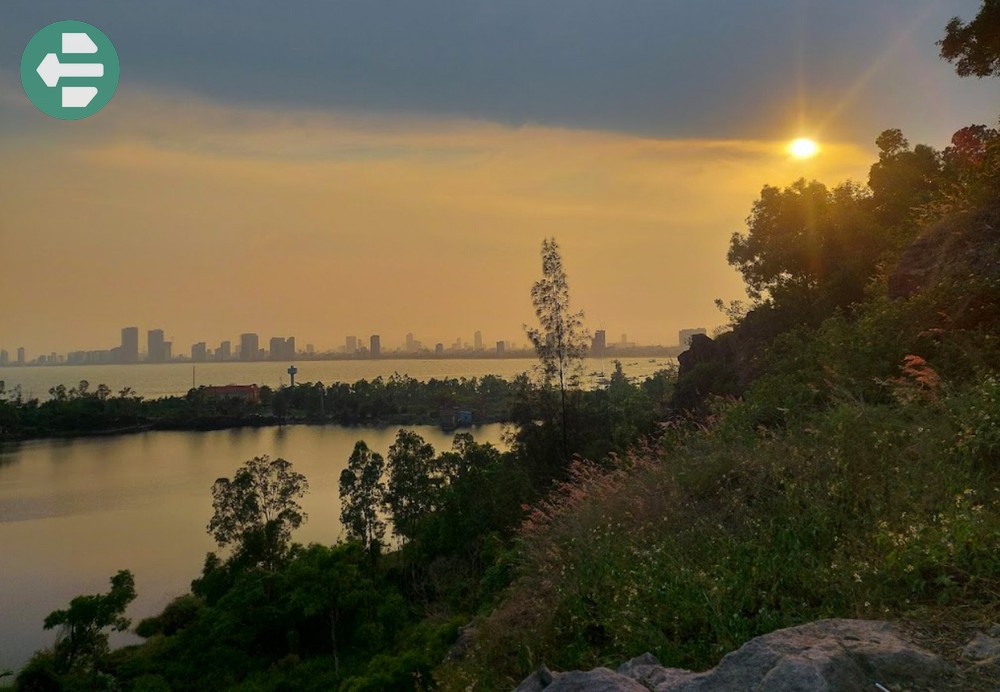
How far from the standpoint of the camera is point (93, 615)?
17.0 m

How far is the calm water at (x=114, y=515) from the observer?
2389cm

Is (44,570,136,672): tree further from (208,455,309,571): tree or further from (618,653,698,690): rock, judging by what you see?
(618,653,698,690): rock

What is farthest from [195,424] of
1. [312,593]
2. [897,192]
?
[897,192]

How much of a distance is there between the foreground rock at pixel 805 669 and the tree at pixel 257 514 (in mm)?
20961

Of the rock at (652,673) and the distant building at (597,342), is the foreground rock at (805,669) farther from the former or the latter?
the distant building at (597,342)

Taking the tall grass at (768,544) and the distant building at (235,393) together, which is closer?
the tall grass at (768,544)

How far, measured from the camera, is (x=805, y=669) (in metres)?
2.27

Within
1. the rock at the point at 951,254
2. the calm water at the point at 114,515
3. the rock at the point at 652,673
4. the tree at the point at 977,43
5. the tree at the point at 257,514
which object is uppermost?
the tree at the point at 977,43

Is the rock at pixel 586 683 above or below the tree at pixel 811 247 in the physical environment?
below

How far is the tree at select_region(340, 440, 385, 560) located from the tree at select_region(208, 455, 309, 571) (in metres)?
1.82

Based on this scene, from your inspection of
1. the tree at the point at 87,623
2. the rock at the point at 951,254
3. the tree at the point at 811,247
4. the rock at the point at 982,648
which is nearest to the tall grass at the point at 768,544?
the rock at the point at 982,648

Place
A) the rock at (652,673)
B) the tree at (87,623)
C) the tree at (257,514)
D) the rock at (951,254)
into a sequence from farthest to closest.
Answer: the tree at (257,514) → the tree at (87,623) → the rock at (951,254) → the rock at (652,673)

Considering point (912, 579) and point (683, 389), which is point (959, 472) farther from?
point (683, 389)

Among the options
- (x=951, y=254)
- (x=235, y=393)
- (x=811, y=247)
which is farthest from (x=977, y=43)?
(x=235, y=393)
